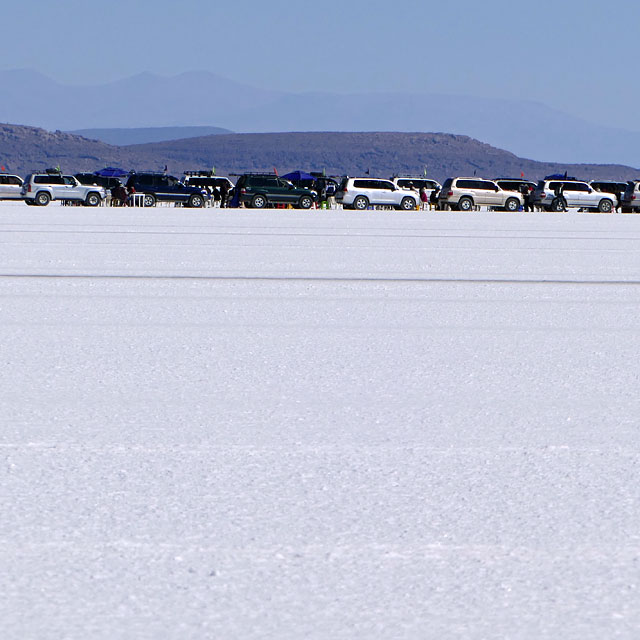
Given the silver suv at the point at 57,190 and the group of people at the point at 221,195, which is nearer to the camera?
the silver suv at the point at 57,190

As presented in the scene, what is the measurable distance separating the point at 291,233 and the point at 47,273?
42.4 ft

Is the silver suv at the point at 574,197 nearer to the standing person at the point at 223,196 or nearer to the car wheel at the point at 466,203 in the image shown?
the car wheel at the point at 466,203

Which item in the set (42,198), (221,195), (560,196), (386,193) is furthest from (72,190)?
(560,196)

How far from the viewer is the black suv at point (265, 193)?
52.9 metres

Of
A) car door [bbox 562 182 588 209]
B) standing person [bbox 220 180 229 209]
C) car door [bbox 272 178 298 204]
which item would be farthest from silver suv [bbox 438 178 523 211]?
standing person [bbox 220 180 229 209]

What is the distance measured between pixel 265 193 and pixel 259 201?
46cm

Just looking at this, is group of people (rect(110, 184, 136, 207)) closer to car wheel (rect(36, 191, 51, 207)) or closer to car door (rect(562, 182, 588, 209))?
car wheel (rect(36, 191, 51, 207))

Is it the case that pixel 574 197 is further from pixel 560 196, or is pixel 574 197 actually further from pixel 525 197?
pixel 525 197

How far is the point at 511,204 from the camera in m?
56.1

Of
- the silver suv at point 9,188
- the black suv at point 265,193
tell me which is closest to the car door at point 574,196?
the black suv at point 265,193

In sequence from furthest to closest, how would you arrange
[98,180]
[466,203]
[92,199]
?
[98,180], [466,203], [92,199]

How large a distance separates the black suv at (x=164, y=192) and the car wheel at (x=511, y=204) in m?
14.5

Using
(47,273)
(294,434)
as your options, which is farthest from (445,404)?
(47,273)

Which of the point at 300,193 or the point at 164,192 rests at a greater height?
the point at 300,193
